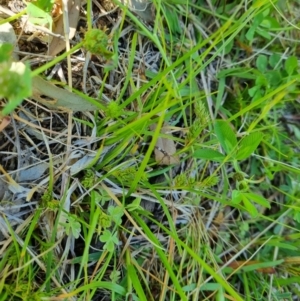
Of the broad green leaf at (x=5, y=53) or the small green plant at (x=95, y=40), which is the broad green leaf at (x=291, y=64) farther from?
the broad green leaf at (x=5, y=53)

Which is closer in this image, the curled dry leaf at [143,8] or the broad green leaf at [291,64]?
the curled dry leaf at [143,8]

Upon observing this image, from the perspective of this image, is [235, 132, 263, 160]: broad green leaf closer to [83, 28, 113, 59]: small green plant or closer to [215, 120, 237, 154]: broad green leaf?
[215, 120, 237, 154]: broad green leaf

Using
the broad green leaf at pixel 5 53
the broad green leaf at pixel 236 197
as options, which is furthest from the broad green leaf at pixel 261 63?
the broad green leaf at pixel 5 53

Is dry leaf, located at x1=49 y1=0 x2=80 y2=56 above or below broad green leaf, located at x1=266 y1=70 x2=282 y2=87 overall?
above

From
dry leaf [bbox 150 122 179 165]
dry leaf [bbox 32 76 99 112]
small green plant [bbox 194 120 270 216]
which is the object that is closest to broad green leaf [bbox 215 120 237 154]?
small green plant [bbox 194 120 270 216]

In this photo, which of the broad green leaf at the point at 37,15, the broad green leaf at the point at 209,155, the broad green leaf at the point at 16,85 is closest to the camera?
the broad green leaf at the point at 16,85

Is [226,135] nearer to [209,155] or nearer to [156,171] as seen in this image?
[209,155]

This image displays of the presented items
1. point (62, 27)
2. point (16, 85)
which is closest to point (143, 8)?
point (62, 27)

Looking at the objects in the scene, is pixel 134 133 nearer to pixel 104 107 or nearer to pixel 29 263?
pixel 104 107
